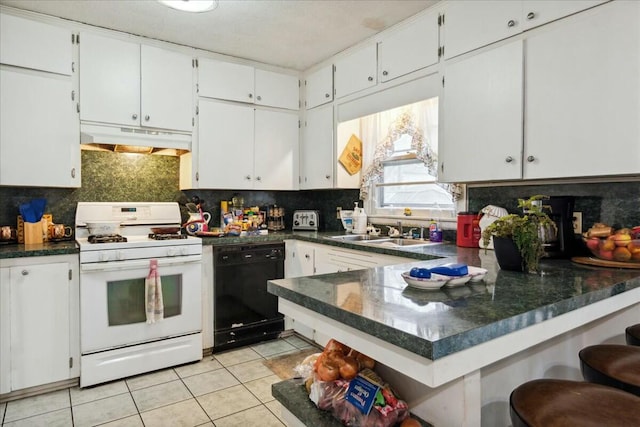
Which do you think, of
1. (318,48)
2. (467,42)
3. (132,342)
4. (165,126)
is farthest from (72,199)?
(467,42)

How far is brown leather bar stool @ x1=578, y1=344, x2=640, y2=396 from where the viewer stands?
3.98 ft

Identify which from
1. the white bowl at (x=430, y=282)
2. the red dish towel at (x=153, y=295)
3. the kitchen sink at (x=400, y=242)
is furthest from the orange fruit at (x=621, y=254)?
the red dish towel at (x=153, y=295)

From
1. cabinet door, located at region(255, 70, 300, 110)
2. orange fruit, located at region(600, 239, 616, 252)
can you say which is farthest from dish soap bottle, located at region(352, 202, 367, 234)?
orange fruit, located at region(600, 239, 616, 252)

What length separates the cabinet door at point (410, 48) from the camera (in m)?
2.60

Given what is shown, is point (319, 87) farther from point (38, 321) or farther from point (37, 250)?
point (38, 321)

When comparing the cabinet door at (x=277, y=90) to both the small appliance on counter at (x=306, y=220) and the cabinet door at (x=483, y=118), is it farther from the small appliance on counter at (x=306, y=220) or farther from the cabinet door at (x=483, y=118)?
the cabinet door at (x=483, y=118)

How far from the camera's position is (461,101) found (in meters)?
2.41

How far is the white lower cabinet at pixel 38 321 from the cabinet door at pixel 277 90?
6.85ft

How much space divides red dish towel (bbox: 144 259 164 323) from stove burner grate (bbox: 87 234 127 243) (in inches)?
11.9

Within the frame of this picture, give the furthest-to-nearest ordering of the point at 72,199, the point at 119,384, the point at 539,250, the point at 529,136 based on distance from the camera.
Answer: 1. the point at 72,199
2. the point at 119,384
3. the point at 529,136
4. the point at 539,250

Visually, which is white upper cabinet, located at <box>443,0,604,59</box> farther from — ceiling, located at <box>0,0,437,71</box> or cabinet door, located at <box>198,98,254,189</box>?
cabinet door, located at <box>198,98,254,189</box>

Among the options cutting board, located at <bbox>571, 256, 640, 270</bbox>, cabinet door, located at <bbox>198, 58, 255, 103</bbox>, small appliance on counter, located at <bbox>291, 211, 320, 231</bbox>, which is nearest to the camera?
cutting board, located at <bbox>571, 256, 640, 270</bbox>

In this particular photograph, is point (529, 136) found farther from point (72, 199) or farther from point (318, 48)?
point (72, 199)

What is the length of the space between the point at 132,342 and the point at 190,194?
4.62ft
